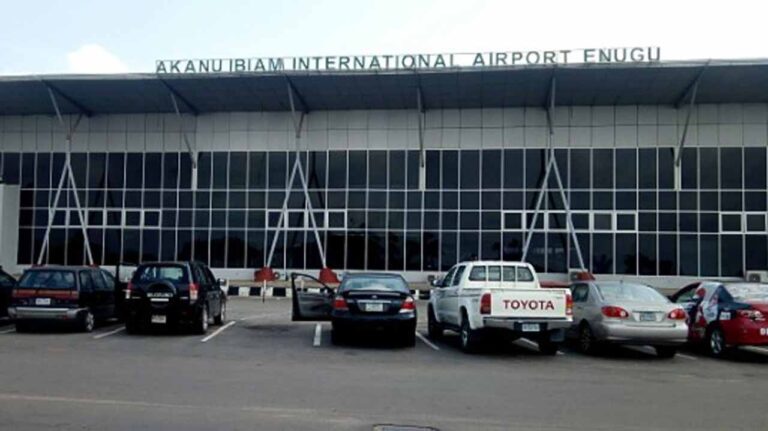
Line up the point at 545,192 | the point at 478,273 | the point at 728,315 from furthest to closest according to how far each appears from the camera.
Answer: the point at 545,192, the point at 478,273, the point at 728,315

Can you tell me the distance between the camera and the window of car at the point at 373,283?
50.4 ft

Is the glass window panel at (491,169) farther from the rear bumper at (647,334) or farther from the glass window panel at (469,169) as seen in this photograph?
the rear bumper at (647,334)

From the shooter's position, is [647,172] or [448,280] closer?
[448,280]

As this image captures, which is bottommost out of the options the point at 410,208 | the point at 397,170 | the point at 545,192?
the point at 410,208

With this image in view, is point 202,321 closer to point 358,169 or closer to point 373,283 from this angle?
point 373,283

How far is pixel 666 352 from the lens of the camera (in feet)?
49.2

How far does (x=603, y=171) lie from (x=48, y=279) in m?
26.1

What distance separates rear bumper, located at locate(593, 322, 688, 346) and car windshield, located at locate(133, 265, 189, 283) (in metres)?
9.03

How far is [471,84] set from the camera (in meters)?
33.5

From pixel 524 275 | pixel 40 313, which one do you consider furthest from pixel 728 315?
pixel 40 313

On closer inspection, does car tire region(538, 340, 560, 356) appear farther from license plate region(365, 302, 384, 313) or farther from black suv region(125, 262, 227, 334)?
black suv region(125, 262, 227, 334)

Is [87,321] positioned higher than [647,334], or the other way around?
[647,334]

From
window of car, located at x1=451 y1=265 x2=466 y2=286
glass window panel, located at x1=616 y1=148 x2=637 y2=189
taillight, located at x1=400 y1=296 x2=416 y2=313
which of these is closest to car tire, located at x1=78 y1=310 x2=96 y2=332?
taillight, located at x1=400 y1=296 x2=416 y2=313

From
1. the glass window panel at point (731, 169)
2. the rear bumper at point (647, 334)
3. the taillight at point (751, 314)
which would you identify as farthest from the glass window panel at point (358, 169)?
the taillight at point (751, 314)
